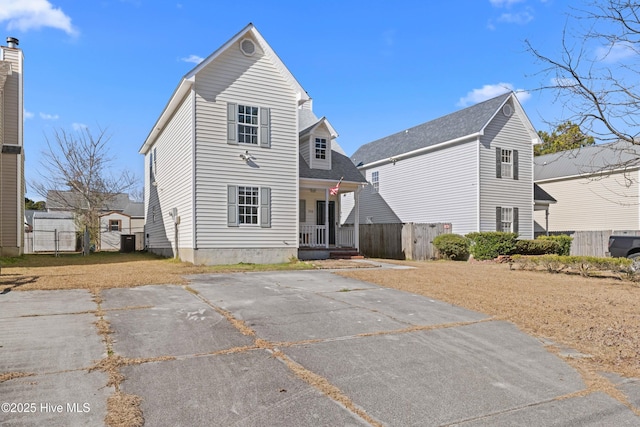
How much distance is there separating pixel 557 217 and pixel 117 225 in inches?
1402

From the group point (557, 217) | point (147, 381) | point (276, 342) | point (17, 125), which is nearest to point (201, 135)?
point (17, 125)

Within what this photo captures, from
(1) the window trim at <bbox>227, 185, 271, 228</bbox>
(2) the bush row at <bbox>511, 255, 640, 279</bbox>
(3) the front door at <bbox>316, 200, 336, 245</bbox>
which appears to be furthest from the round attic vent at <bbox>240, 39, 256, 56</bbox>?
(2) the bush row at <bbox>511, 255, 640, 279</bbox>

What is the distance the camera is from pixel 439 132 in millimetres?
23359

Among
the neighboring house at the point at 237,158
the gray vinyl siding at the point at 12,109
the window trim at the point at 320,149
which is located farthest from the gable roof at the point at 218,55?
the gray vinyl siding at the point at 12,109

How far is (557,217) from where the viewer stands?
2869cm

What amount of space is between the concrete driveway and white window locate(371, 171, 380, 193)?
19.5m

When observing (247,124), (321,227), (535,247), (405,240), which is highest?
(247,124)

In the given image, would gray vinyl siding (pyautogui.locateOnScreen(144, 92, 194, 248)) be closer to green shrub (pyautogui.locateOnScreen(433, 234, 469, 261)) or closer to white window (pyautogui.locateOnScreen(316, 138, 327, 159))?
white window (pyautogui.locateOnScreen(316, 138, 327, 159))

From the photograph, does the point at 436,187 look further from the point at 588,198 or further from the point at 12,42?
the point at 12,42

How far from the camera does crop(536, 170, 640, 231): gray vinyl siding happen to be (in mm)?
24344

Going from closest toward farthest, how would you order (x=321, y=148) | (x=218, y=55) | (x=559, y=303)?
(x=559, y=303) → (x=218, y=55) → (x=321, y=148)

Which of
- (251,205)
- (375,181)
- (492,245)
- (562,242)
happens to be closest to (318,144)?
(251,205)

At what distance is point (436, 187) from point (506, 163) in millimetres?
3573

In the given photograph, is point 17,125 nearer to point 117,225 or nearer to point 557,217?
point 117,225
